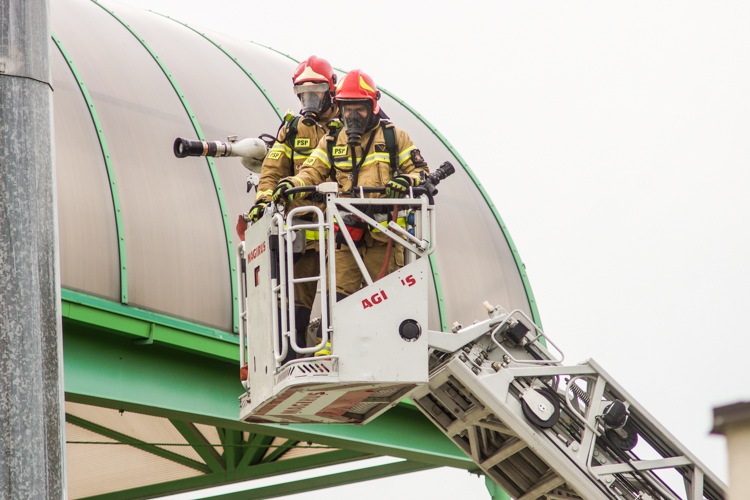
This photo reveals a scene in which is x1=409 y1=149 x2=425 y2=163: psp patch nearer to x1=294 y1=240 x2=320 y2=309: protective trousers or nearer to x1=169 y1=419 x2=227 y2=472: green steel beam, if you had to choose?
x1=294 y1=240 x2=320 y2=309: protective trousers

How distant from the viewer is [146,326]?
10.7 metres

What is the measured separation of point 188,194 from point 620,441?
20.5 ft

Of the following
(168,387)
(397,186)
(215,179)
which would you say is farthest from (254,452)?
(397,186)

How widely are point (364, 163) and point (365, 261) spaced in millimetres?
796

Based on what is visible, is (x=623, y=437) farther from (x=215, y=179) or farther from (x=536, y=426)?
(x=215, y=179)

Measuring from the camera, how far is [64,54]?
12258 mm

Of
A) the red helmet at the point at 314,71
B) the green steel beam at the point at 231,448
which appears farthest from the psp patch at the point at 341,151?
the green steel beam at the point at 231,448

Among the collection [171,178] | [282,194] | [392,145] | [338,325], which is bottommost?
[338,325]

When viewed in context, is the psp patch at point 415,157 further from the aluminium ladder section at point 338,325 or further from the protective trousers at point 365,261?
the protective trousers at point 365,261

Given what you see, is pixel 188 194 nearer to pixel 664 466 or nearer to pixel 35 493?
→ pixel 664 466

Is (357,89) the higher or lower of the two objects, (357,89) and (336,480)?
the higher

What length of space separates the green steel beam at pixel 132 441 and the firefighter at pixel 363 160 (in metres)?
Answer: 8.06

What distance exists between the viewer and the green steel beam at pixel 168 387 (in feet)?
34.0

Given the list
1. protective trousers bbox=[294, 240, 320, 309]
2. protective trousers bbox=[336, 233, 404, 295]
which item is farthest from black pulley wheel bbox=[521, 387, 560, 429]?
protective trousers bbox=[294, 240, 320, 309]
